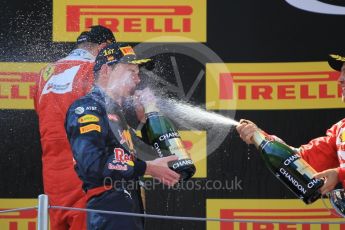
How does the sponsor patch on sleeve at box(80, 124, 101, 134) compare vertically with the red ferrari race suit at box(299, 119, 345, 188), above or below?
above

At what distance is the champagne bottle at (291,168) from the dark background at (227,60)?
2.27 ft

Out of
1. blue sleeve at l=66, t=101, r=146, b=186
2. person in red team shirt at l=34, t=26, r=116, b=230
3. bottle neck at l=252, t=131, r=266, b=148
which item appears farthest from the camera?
person in red team shirt at l=34, t=26, r=116, b=230

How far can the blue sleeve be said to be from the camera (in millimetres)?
3547

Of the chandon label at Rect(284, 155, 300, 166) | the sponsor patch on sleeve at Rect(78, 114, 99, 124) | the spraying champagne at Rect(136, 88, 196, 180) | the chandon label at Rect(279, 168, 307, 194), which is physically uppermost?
the sponsor patch on sleeve at Rect(78, 114, 99, 124)

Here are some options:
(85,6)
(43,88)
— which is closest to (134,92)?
(43,88)

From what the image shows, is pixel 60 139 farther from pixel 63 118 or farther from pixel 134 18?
pixel 134 18

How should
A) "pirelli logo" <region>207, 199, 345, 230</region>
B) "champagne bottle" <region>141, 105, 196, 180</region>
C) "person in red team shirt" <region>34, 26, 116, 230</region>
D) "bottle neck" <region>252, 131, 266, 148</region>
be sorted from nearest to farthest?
"champagne bottle" <region>141, 105, 196, 180</region> < "bottle neck" <region>252, 131, 266, 148</region> < "person in red team shirt" <region>34, 26, 116, 230</region> < "pirelli logo" <region>207, 199, 345, 230</region>

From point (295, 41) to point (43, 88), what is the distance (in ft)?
5.03

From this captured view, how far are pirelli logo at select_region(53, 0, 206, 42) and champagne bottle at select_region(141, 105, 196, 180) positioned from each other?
98 centimetres

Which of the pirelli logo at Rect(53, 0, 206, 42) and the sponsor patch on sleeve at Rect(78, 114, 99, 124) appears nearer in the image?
the sponsor patch on sleeve at Rect(78, 114, 99, 124)

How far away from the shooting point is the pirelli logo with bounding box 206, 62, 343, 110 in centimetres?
472

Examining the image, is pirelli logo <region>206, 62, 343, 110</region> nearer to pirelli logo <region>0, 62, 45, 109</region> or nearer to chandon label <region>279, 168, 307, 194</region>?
chandon label <region>279, 168, 307, 194</region>

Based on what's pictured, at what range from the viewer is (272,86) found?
187 inches

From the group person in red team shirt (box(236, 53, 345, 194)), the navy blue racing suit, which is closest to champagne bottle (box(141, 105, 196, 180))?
the navy blue racing suit
